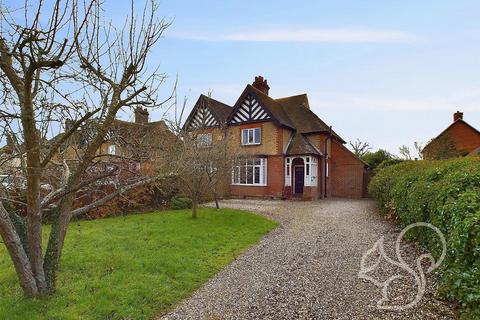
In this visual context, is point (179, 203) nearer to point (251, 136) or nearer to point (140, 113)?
point (251, 136)

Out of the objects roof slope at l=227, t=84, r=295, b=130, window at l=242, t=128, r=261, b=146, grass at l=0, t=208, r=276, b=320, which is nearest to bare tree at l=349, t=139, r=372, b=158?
roof slope at l=227, t=84, r=295, b=130

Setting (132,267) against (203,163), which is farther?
(203,163)

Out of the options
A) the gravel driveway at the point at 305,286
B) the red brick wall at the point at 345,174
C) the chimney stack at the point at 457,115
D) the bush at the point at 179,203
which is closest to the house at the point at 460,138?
the chimney stack at the point at 457,115

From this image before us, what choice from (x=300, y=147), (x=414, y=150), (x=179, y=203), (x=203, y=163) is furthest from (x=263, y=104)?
(x=414, y=150)

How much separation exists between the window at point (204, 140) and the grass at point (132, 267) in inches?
132

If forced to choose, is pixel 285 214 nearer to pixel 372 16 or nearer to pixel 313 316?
pixel 372 16

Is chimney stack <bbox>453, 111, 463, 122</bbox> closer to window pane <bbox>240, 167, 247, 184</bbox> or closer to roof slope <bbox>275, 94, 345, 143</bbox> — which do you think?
roof slope <bbox>275, 94, 345, 143</bbox>

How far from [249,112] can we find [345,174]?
29.0 ft

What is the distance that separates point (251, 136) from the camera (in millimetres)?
20719

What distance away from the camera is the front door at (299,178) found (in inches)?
827

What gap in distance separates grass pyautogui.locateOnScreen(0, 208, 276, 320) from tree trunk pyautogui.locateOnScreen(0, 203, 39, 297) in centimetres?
20

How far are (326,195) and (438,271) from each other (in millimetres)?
17284

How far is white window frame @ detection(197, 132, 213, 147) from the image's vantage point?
1230cm

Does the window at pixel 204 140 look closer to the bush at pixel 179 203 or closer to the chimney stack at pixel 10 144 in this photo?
the bush at pixel 179 203
